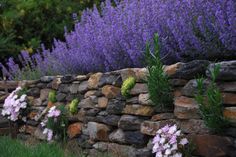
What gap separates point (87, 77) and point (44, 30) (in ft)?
12.1

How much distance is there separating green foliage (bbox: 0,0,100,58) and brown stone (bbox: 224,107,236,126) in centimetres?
520

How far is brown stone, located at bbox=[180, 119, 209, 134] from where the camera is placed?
10.5 feet

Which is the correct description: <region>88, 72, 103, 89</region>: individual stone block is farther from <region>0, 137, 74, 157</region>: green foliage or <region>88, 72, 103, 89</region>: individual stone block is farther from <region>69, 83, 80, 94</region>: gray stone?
<region>0, 137, 74, 157</region>: green foliage

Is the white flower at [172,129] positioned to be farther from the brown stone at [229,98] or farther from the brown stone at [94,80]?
the brown stone at [94,80]

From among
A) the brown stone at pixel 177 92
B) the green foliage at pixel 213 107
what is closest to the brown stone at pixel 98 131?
the brown stone at pixel 177 92

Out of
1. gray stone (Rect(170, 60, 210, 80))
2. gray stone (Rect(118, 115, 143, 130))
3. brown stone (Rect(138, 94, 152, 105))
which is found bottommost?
gray stone (Rect(118, 115, 143, 130))

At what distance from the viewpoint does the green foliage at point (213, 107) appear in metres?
2.99

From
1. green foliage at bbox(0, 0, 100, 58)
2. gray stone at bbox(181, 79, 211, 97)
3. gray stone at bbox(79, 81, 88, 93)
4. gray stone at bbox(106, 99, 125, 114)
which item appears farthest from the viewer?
green foliage at bbox(0, 0, 100, 58)

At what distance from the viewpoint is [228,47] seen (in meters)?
3.33

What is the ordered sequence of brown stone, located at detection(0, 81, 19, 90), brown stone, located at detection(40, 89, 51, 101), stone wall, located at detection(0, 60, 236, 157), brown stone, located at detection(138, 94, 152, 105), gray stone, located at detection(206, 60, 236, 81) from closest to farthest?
1. gray stone, located at detection(206, 60, 236, 81)
2. stone wall, located at detection(0, 60, 236, 157)
3. brown stone, located at detection(138, 94, 152, 105)
4. brown stone, located at detection(40, 89, 51, 101)
5. brown stone, located at detection(0, 81, 19, 90)

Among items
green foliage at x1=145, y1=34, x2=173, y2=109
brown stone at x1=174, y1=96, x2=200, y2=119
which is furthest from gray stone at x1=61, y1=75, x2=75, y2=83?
brown stone at x1=174, y1=96, x2=200, y2=119

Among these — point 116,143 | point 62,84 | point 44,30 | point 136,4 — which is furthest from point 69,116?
point 44,30

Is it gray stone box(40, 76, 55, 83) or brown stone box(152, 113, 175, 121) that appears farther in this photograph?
gray stone box(40, 76, 55, 83)

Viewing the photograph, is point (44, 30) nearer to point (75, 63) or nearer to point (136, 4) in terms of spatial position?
point (75, 63)
